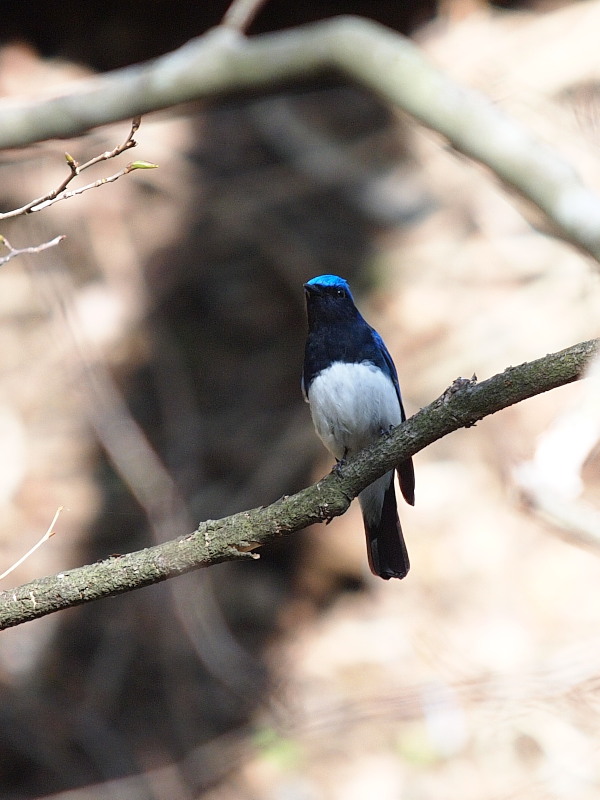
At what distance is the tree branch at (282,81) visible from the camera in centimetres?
440

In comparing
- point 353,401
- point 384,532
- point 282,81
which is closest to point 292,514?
point 353,401

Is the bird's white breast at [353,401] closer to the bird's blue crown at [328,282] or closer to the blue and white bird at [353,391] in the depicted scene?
the blue and white bird at [353,391]

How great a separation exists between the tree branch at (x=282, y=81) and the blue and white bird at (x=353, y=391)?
1.03 metres

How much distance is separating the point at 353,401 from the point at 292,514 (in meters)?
1.52

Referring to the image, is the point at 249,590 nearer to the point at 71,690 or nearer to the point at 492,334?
the point at 71,690

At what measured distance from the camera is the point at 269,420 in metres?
8.33

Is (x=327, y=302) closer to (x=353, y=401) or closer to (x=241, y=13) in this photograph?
(x=353, y=401)

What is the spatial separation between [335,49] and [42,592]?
11.7 feet

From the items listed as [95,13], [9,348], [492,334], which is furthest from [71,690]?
[95,13]

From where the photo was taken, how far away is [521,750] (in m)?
6.84

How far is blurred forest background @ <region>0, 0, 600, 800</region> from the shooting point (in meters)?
6.98

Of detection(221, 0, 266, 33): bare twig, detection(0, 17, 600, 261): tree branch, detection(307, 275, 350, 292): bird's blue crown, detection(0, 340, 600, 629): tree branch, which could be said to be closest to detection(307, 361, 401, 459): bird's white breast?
detection(307, 275, 350, 292): bird's blue crown

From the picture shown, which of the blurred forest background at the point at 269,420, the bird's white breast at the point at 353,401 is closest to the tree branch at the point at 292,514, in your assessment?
the bird's white breast at the point at 353,401

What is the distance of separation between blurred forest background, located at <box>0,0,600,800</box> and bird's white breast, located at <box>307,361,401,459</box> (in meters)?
2.55
